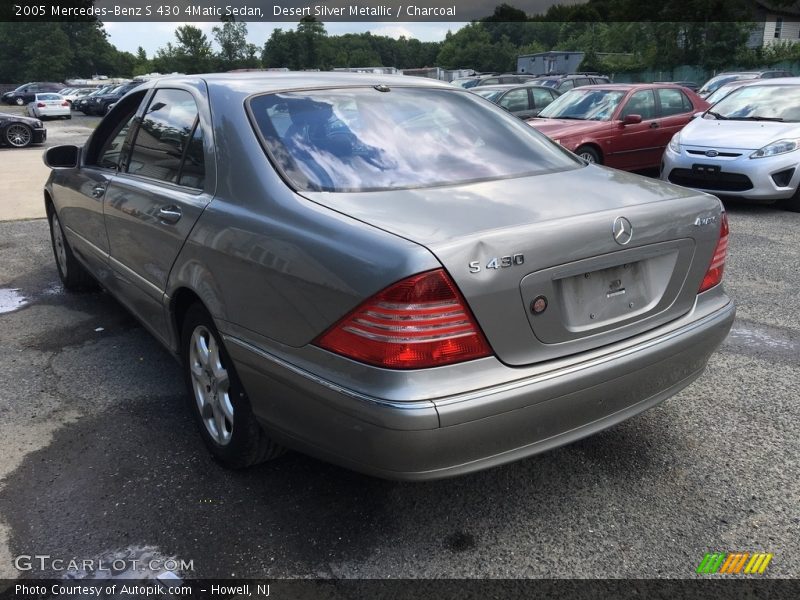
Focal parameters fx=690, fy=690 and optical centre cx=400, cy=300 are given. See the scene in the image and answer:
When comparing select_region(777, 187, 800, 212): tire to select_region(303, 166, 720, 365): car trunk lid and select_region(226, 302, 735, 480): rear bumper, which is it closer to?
select_region(303, 166, 720, 365): car trunk lid

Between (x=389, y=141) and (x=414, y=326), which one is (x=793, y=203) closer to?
(x=389, y=141)

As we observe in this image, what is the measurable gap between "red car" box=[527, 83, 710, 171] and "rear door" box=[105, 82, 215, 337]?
701 cm

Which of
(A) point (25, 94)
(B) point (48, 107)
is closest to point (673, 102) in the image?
(B) point (48, 107)

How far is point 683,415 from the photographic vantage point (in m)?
3.37

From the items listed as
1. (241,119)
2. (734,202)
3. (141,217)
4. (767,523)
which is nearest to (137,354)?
(141,217)

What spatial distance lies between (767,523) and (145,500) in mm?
2369

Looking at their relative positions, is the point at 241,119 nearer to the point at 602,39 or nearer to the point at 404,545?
the point at 404,545

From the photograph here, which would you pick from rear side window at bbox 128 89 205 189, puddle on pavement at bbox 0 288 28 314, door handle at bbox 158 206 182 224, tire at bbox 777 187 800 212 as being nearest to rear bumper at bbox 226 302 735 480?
door handle at bbox 158 206 182 224

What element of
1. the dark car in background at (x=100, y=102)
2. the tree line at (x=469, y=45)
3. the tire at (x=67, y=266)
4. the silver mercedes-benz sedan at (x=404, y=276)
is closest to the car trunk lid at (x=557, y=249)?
the silver mercedes-benz sedan at (x=404, y=276)

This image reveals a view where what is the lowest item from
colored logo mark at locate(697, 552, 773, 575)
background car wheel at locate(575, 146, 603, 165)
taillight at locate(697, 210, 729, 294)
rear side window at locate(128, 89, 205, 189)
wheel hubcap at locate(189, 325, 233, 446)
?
colored logo mark at locate(697, 552, 773, 575)

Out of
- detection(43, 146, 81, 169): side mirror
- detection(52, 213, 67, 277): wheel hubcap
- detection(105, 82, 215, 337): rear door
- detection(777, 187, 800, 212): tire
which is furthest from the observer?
detection(777, 187, 800, 212): tire

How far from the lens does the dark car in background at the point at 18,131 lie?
19.5 metres

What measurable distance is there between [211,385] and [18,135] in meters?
20.2

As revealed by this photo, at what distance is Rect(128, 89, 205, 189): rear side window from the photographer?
3023 millimetres
